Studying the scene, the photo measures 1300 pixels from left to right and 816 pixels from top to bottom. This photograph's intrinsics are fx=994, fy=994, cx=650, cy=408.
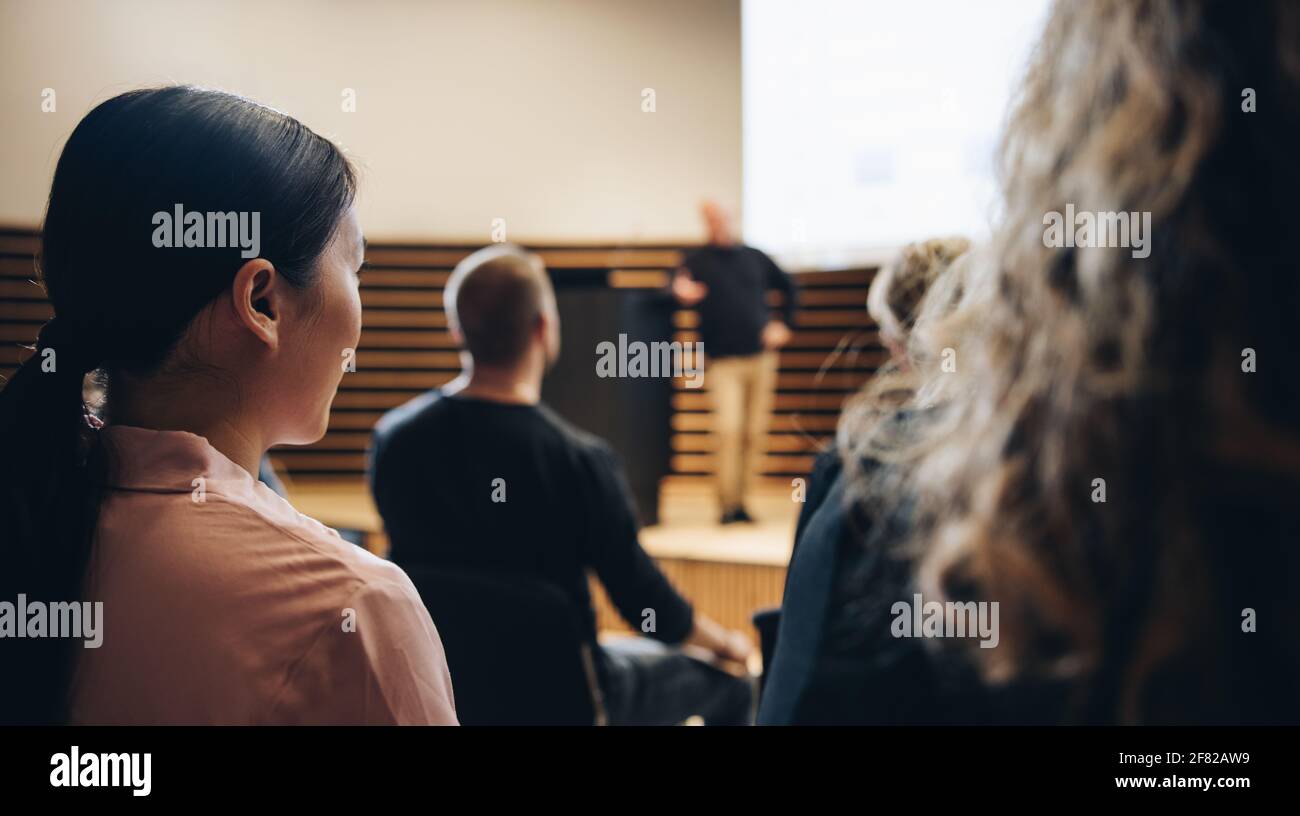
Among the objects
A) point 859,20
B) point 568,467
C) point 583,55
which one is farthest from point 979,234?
point 583,55

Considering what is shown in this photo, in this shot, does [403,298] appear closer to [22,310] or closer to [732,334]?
[22,310]

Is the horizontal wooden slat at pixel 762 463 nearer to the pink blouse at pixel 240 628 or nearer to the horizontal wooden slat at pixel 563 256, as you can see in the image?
the horizontal wooden slat at pixel 563 256

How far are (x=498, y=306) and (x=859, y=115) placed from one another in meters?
4.42

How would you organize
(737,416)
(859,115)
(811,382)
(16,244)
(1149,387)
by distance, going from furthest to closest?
(811,382), (16,244), (859,115), (737,416), (1149,387)

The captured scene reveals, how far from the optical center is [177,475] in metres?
0.81

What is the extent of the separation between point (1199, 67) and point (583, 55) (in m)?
6.75

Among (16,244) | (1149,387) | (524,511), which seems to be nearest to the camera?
(1149,387)

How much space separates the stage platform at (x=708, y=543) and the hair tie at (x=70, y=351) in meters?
2.95

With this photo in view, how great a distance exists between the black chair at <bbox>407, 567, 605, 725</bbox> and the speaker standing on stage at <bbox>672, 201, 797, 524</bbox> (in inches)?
146

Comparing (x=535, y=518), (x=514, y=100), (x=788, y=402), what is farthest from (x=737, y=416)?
(x=535, y=518)

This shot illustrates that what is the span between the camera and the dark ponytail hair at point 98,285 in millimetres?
769

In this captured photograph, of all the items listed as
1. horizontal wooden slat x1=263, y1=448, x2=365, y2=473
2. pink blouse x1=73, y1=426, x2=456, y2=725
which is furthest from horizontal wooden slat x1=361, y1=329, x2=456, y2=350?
pink blouse x1=73, y1=426, x2=456, y2=725

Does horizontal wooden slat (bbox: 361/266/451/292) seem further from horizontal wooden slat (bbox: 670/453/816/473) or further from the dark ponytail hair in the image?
the dark ponytail hair
